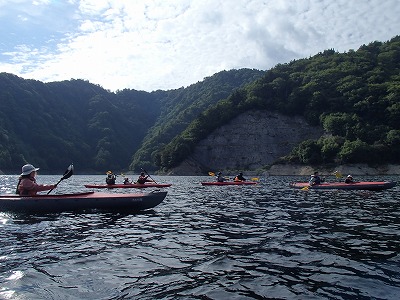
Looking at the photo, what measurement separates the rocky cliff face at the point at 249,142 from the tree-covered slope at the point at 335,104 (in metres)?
2.62

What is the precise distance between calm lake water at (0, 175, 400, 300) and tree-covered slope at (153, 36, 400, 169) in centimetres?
7959

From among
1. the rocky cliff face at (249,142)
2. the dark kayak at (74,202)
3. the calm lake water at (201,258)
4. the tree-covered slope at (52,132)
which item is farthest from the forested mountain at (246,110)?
the calm lake water at (201,258)

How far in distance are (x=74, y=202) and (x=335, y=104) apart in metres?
102

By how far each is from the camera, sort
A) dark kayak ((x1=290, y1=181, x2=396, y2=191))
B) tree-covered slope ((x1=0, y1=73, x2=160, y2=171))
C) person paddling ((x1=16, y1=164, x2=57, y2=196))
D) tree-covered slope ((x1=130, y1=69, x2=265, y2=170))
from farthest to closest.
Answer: tree-covered slope ((x1=130, y1=69, x2=265, y2=170)) → tree-covered slope ((x1=0, y1=73, x2=160, y2=171)) → dark kayak ((x1=290, y1=181, x2=396, y2=191)) → person paddling ((x1=16, y1=164, x2=57, y2=196))

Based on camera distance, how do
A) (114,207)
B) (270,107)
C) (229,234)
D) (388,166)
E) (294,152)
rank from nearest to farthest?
(229,234) < (114,207) < (388,166) < (294,152) < (270,107)

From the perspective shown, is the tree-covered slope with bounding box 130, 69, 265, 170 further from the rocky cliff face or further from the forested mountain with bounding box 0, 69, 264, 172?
the rocky cliff face

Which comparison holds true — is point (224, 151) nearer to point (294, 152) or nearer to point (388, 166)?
point (294, 152)

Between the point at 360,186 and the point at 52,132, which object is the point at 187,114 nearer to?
the point at 52,132

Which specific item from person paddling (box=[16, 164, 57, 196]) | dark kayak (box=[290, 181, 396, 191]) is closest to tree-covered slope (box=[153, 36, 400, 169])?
dark kayak (box=[290, 181, 396, 191])

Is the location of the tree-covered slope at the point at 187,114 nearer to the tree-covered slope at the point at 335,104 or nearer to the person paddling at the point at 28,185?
the tree-covered slope at the point at 335,104

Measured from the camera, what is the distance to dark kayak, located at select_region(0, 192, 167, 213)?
16562 mm

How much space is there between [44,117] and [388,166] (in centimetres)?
14531

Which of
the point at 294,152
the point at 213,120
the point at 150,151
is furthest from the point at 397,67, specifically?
the point at 150,151

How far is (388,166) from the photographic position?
83.2 m
